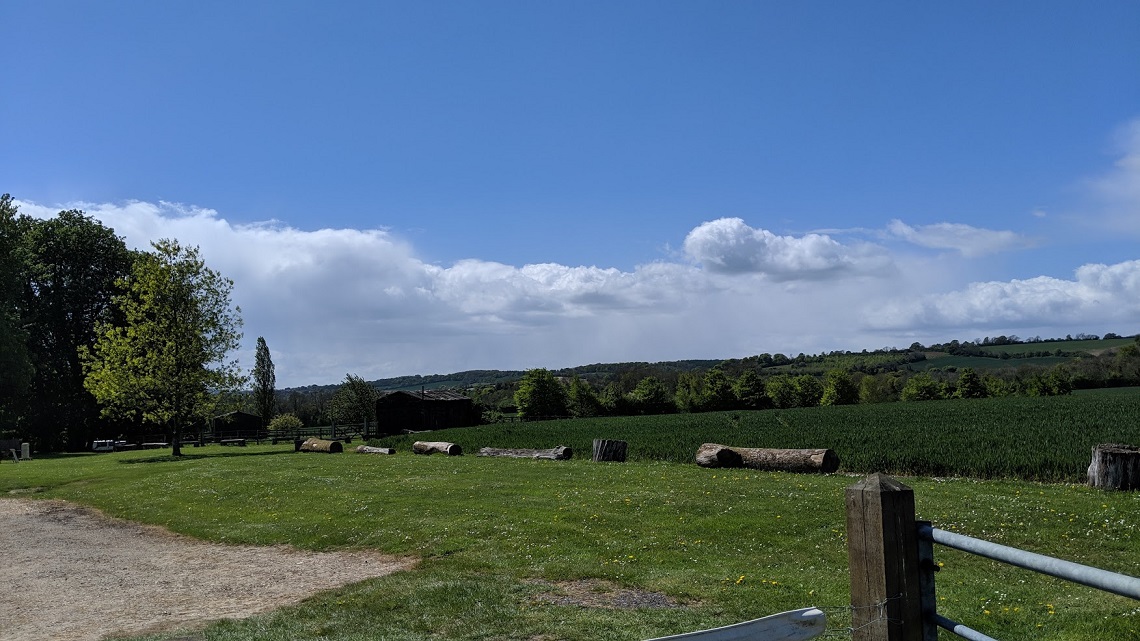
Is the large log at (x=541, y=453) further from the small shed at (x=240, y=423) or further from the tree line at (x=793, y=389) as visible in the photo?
the tree line at (x=793, y=389)

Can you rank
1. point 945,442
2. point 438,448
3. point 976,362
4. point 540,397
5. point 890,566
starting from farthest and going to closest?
point 976,362
point 540,397
point 438,448
point 945,442
point 890,566

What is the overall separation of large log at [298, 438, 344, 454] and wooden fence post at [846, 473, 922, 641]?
40.3 metres

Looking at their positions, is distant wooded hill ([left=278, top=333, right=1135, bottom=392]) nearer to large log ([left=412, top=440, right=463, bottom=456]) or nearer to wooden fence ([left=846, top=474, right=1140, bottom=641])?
large log ([left=412, top=440, right=463, bottom=456])

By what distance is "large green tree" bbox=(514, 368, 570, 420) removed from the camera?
98.8m

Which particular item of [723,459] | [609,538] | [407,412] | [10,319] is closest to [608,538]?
[609,538]

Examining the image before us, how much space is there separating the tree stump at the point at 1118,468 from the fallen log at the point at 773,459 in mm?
7359

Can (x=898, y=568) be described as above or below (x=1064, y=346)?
below

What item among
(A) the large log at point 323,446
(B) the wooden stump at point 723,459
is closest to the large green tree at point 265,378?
(A) the large log at point 323,446

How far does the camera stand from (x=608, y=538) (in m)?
14.0

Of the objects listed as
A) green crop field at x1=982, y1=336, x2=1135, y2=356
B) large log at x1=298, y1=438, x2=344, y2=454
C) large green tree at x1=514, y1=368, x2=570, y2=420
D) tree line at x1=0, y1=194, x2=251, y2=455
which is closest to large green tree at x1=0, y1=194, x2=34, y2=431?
tree line at x1=0, y1=194, x2=251, y2=455

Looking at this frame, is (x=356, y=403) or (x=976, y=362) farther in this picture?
(x=976, y=362)

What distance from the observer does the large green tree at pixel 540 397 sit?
98.8 m

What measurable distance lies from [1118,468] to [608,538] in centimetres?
1252

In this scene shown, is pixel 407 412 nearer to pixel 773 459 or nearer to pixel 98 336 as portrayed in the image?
pixel 98 336
